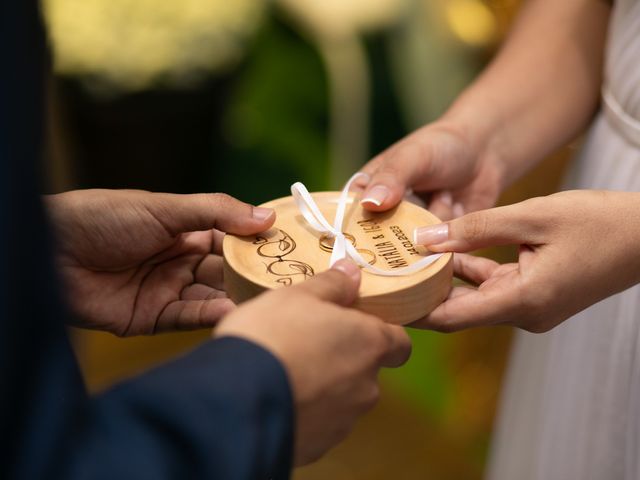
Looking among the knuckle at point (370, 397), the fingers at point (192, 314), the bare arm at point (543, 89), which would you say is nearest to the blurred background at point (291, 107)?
the bare arm at point (543, 89)

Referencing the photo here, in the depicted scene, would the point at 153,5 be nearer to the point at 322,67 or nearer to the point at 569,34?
the point at 322,67

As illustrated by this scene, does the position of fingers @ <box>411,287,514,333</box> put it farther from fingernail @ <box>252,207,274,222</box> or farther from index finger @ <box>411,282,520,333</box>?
fingernail @ <box>252,207,274,222</box>

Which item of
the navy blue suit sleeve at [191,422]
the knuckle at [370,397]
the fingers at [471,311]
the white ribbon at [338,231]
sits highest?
the navy blue suit sleeve at [191,422]

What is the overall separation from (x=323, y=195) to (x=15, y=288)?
661 millimetres

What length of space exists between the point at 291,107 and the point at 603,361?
132cm

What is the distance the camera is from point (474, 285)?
3.48ft

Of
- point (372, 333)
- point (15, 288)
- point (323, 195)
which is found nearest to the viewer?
point (15, 288)

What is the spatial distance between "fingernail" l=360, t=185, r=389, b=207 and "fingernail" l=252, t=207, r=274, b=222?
13 cm

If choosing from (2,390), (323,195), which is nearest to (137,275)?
(323,195)

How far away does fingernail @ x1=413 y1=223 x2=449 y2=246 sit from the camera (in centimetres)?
95

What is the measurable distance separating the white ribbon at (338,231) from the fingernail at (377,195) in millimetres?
35

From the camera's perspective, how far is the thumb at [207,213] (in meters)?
0.97

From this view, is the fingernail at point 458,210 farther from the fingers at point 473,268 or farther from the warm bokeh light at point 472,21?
the warm bokeh light at point 472,21

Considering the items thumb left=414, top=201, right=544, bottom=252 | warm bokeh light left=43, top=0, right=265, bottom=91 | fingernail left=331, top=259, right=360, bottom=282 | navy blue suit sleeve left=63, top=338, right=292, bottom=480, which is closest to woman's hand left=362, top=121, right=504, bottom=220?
thumb left=414, top=201, right=544, bottom=252
